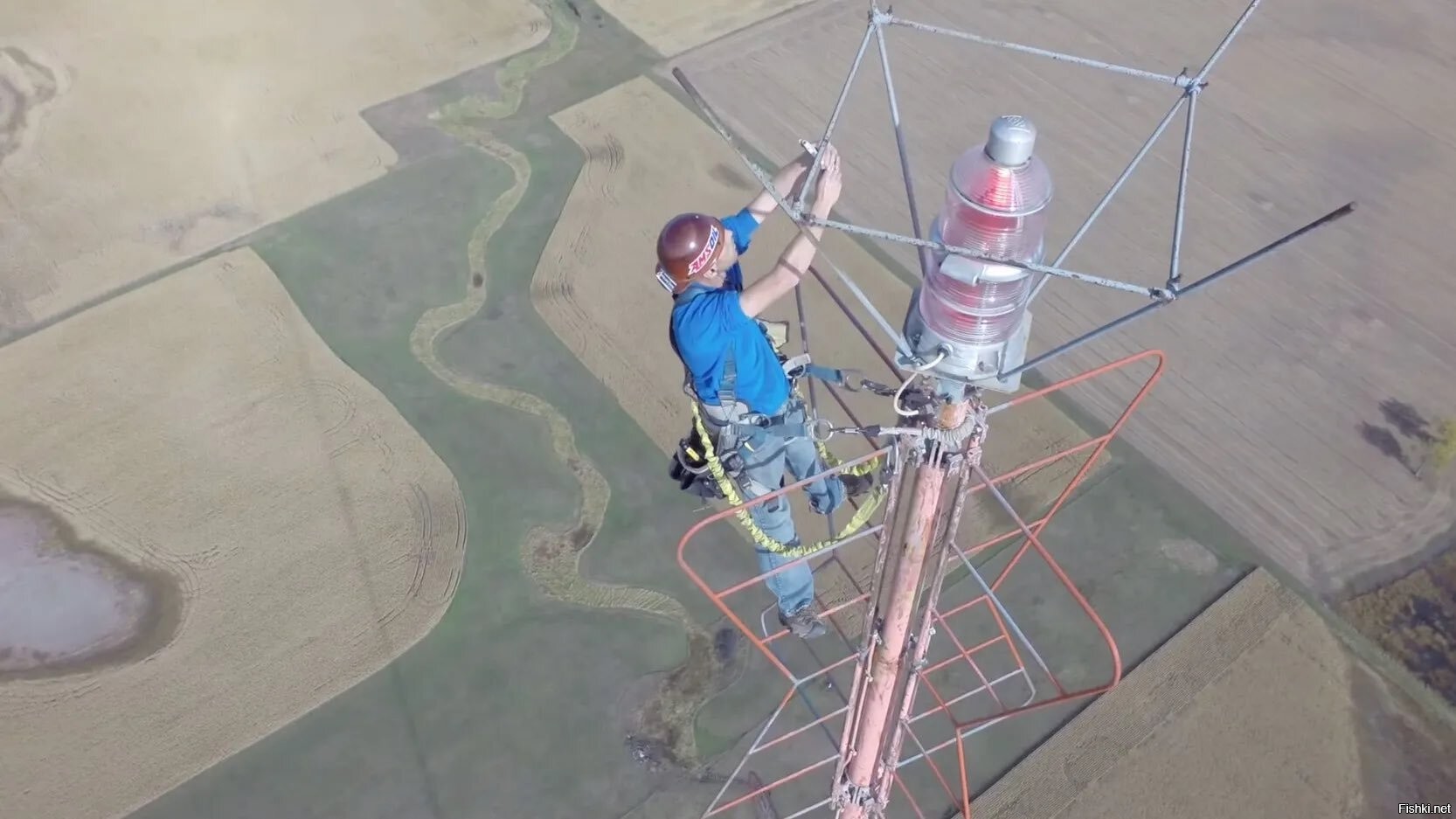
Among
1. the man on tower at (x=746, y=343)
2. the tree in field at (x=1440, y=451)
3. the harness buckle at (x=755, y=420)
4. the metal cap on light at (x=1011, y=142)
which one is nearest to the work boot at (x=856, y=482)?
the man on tower at (x=746, y=343)

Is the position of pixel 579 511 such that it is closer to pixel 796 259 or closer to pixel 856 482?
pixel 856 482

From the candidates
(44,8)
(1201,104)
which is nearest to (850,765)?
(1201,104)

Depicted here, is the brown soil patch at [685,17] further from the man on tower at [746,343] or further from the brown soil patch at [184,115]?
the man on tower at [746,343]

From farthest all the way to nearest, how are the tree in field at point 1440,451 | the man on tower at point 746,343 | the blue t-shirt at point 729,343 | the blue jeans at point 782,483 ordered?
the tree in field at point 1440,451, the blue jeans at point 782,483, the blue t-shirt at point 729,343, the man on tower at point 746,343

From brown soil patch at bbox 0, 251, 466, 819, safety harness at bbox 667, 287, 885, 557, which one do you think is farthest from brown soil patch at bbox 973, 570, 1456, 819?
brown soil patch at bbox 0, 251, 466, 819

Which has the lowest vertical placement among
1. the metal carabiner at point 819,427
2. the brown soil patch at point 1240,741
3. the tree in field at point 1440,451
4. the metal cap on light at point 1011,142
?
the brown soil patch at point 1240,741

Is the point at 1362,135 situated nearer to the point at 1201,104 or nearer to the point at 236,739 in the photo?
the point at 1201,104
